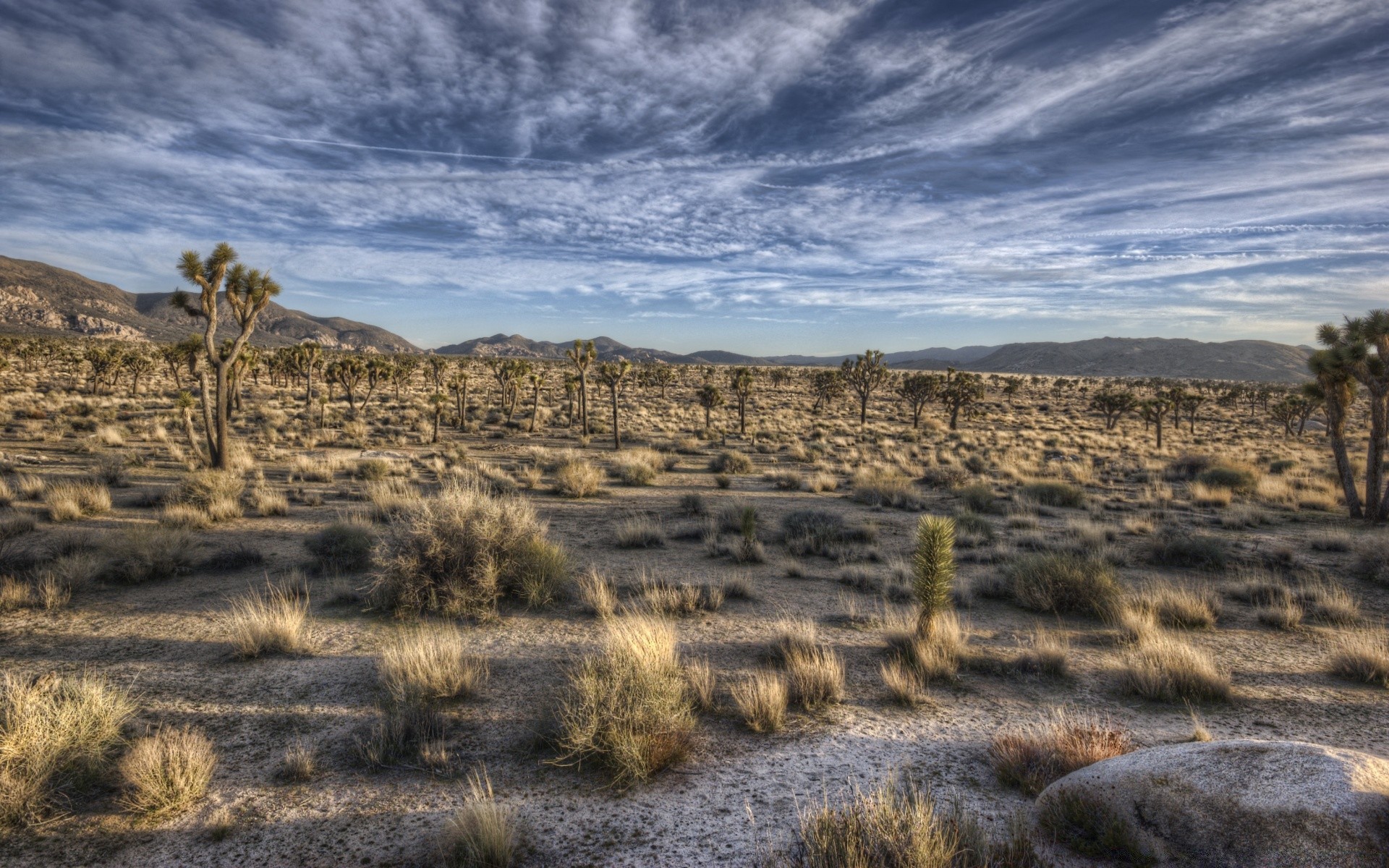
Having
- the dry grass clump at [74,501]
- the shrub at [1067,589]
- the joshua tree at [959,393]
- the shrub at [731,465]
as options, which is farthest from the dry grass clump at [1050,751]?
the joshua tree at [959,393]

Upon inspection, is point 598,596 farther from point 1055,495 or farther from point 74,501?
point 1055,495

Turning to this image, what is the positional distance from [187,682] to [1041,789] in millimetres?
7901

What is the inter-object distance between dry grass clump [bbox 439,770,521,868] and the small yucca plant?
196 inches

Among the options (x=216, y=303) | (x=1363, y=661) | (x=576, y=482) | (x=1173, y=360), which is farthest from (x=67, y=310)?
(x=1173, y=360)

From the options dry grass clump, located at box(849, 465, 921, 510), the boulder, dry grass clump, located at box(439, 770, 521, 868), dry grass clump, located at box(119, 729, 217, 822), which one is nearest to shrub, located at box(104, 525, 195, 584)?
dry grass clump, located at box(119, 729, 217, 822)

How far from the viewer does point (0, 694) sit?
16.4 feet

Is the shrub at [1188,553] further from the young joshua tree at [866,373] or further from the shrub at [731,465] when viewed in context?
the young joshua tree at [866,373]

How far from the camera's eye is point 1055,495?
1720 cm

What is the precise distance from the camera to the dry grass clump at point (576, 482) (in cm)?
1684

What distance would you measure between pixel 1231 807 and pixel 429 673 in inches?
242

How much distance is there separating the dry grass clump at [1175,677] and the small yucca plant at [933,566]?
194 centimetres

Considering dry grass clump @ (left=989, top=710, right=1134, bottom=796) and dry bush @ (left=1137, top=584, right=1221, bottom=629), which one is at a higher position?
dry grass clump @ (left=989, top=710, right=1134, bottom=796)

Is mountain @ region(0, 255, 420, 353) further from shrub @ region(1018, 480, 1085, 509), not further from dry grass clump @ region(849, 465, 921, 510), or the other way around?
shrub @ region(1018, 480, 1085, 509)

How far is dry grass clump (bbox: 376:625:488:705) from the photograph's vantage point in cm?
568
